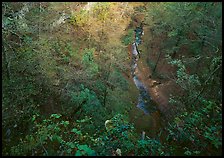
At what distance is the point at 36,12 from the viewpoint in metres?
14.1

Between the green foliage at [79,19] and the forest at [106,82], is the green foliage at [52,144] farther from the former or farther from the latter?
the green foliage at [79,19]

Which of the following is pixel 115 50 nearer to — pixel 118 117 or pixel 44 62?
pixel 44 62

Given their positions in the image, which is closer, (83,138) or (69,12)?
(83,138)

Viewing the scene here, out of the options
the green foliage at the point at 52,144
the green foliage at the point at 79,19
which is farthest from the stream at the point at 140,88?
the green foliage at the point at 52,144

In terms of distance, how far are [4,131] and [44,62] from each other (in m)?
5.72

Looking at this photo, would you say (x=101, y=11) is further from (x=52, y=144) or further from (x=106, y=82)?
(x=52, y=144)

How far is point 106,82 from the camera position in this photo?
17594mm

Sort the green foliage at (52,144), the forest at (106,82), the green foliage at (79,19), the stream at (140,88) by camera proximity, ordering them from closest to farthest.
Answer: the green foliage at (52,144) < the forest at (106,82) < the green foliage at (79,19) < the stream at (140,88)

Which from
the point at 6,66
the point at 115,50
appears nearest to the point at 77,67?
the point at 115,50

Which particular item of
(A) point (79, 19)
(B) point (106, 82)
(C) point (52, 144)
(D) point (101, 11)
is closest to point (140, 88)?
(B) point (106, 82)

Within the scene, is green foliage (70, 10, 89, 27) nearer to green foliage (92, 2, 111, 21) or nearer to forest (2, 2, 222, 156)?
forest (2, 2, 222, 156)

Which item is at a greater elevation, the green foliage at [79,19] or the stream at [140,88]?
the green foliage at [79,19]

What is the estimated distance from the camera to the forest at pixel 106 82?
20.2ft

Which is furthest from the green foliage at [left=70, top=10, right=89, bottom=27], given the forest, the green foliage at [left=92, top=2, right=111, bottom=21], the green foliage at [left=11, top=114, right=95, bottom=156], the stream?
the green foliage at [left=11, top=114, right=95, bottom=156]
